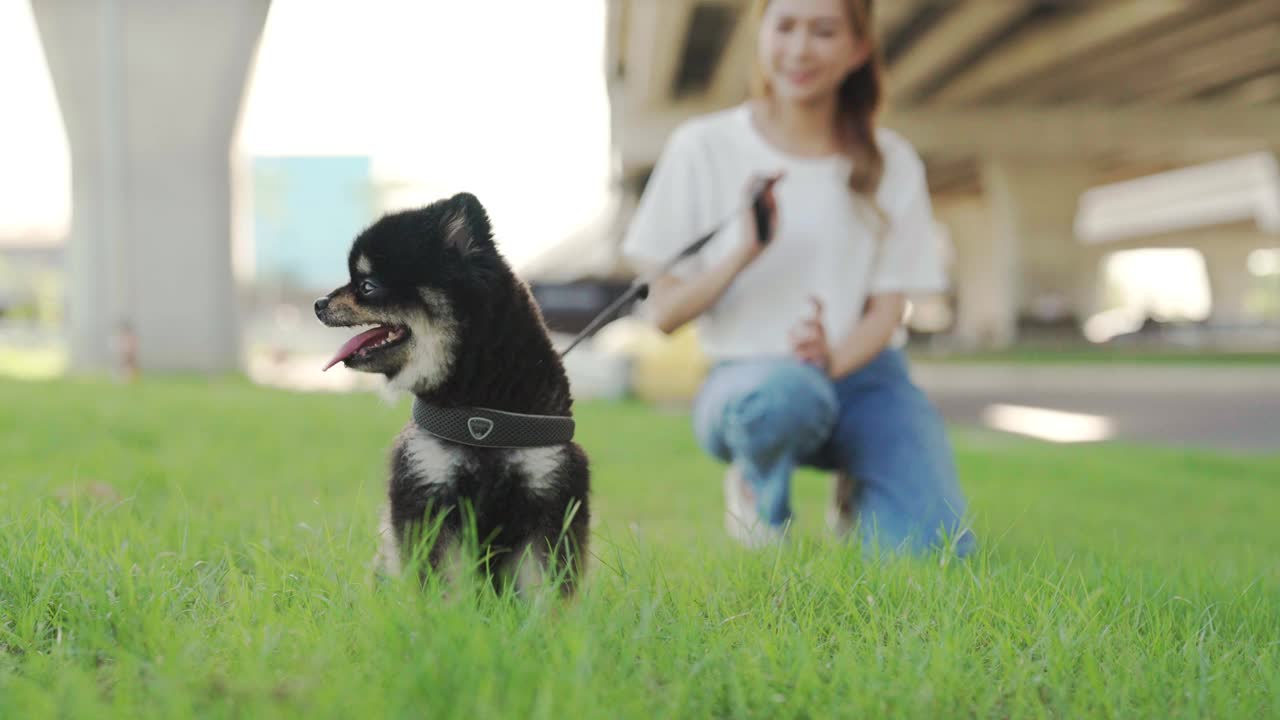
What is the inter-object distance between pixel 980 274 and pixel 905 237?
129 feet

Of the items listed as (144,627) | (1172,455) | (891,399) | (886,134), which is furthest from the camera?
(1172,455)

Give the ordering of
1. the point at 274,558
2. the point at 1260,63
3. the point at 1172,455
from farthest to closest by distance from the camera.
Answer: the point at 1260,63, the point at 1172,455, the point at 274,558

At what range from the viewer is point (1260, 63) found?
27750 millimetres

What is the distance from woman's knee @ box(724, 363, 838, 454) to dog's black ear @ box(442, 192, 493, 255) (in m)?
1.68

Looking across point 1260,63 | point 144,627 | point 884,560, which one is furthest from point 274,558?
point 1260,63

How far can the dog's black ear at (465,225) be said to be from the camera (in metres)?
2.08

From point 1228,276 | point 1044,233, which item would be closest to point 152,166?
point 1044,233

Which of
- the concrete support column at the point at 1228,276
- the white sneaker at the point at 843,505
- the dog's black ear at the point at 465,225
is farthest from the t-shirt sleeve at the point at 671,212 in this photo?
the concrete support column at the point at 1228,276

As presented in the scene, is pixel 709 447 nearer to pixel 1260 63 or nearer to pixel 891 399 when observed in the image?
pixel 891 399

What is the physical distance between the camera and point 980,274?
40.9 meters

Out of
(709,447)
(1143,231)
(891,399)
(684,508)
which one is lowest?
(1143,231)

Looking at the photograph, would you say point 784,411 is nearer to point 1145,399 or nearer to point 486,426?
point 486,426

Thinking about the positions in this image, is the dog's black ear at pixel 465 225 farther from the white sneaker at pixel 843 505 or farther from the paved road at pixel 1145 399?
the paved road at pixel 1145 399

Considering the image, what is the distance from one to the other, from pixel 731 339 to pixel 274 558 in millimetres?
2070
